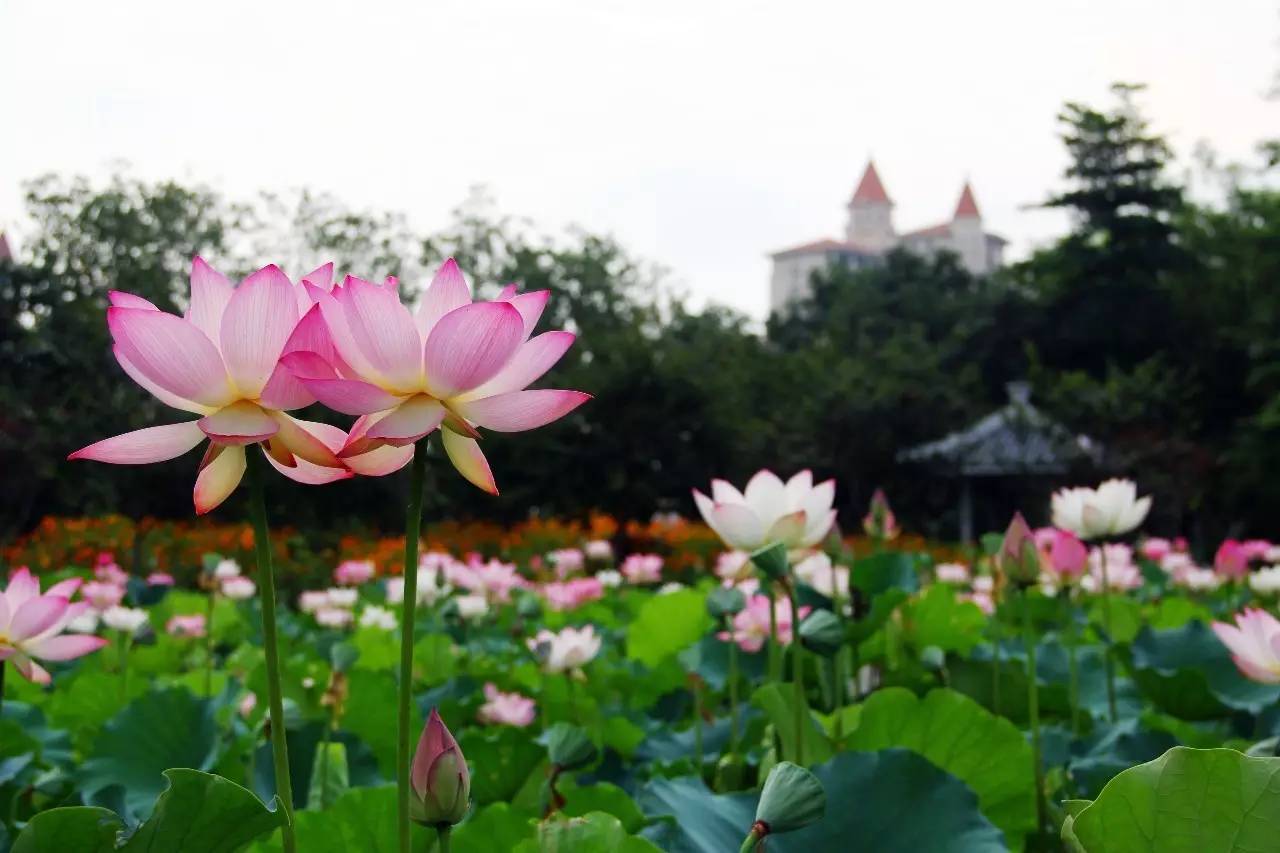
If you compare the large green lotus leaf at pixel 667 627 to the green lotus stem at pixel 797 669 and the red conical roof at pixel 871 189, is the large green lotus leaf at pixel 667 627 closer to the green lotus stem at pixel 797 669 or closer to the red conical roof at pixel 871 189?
the green lotus stem at pixel 797 669

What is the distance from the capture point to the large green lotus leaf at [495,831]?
79cm

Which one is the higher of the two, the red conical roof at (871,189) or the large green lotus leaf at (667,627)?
the red conical roof at (871,189)

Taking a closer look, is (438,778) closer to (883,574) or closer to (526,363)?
(526,363)

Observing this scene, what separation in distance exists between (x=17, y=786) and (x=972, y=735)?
2.86 ft

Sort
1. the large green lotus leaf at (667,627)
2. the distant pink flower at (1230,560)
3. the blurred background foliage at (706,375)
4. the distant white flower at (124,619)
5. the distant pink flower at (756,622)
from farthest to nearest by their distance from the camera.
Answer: the blurred background foliage at (706,375)
the distant pink flower at (1230,560)
the large green lotus leaf at (667,627)
the distant white flower at (124,619)
the distant pink flower at (756,622)

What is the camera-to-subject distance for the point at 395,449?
56cm

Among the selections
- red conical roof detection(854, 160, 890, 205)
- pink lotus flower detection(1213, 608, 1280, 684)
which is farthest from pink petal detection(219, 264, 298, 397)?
red conical roof detection(854, 160, 890, 205)

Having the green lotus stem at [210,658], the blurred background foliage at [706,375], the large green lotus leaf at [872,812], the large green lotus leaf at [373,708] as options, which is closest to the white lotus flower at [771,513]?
the large green lotus leaf at [872,812]

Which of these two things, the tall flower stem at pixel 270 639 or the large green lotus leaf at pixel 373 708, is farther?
the large green lotus leaf at pixel 373 708

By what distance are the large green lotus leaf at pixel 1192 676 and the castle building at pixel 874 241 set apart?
4756cm

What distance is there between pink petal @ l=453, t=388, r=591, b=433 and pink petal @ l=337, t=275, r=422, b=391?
0.03 m

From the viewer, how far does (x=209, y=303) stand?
544 mm

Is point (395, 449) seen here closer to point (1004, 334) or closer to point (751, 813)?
point (751, 813)

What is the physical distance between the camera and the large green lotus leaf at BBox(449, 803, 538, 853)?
79 cm
